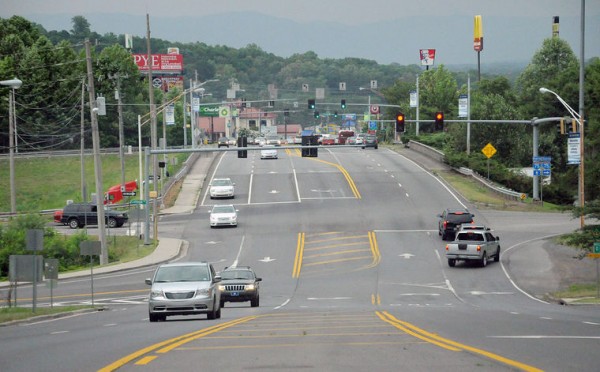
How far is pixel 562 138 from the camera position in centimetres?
11031

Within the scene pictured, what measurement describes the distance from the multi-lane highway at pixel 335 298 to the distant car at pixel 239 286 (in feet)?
1.71

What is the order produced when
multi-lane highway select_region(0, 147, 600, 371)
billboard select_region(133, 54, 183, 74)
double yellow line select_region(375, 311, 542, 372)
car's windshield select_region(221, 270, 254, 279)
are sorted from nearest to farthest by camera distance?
double yellow line select_region(375, 311, 542, 372) < multi-lane highway select_region(0, 147, 600, 371) < car's windshield select_region(221, 270, 254, 279) < billboard select_region(133, 54, 183, 74)

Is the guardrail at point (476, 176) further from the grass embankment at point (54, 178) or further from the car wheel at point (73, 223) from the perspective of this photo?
the car wheel at point (73, 223)

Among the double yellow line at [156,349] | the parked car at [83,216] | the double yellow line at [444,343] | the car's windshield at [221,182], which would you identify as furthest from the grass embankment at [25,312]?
the car's windshield at [221,182]

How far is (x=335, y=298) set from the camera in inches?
1490

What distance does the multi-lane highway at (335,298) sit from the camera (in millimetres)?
14672

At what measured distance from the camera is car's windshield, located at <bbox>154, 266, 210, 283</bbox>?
83.5 ft

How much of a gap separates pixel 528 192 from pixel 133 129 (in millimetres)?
70480

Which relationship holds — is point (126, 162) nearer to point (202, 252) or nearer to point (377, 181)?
point (377, 181)

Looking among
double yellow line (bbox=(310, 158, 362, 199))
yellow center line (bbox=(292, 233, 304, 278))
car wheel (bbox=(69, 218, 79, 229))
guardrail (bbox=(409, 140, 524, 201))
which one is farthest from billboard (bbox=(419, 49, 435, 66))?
yellow center line (bbox=(292, 233, 304, 278))

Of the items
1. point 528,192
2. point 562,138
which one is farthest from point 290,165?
point 562,138

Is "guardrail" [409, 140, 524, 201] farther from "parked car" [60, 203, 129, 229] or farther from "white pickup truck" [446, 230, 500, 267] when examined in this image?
"parked car" [60, 203, 129, 229]

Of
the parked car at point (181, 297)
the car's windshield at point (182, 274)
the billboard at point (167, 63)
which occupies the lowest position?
the parked car at point (181, 297)

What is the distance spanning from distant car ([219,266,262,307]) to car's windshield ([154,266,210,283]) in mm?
7294
